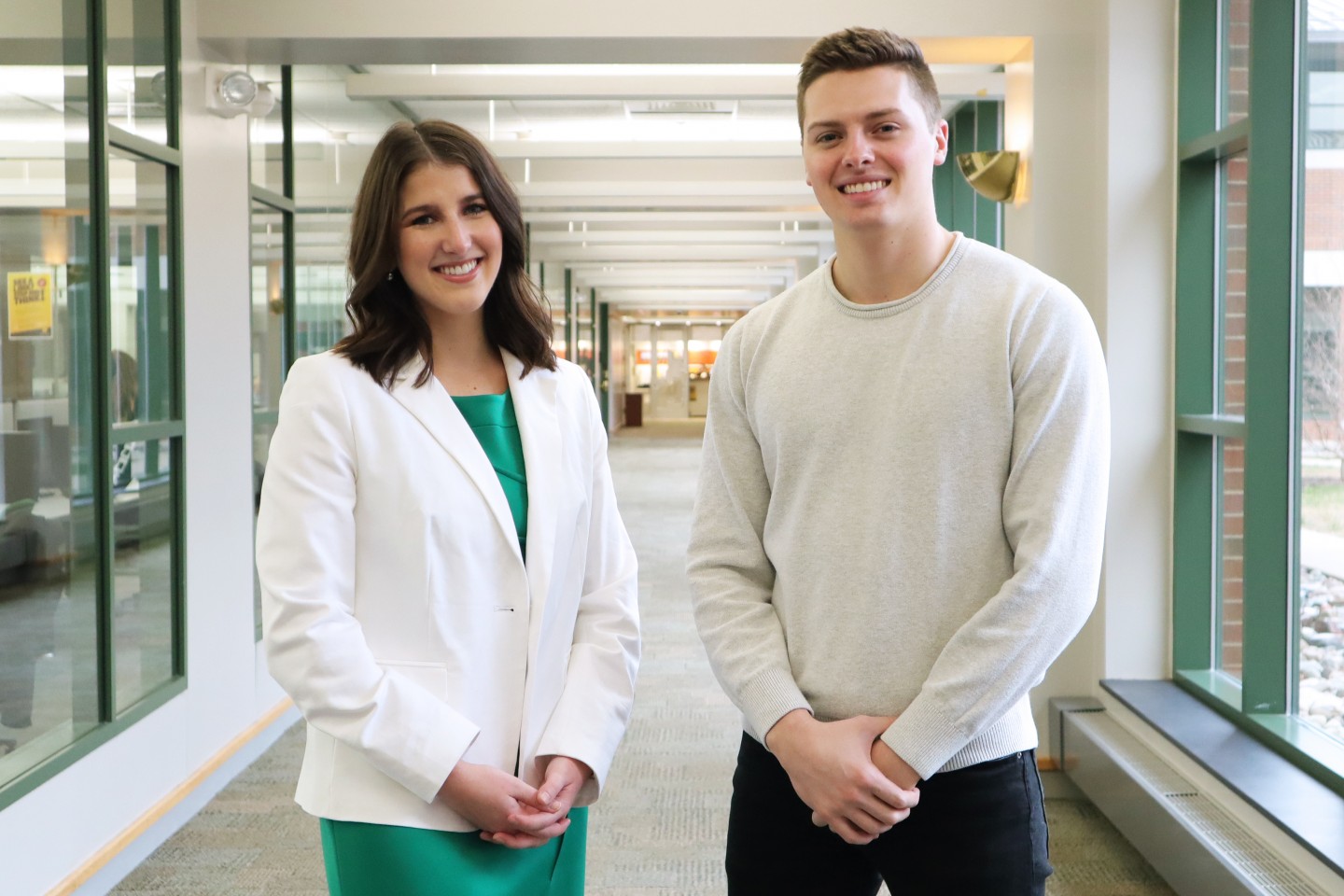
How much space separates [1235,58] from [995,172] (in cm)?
85

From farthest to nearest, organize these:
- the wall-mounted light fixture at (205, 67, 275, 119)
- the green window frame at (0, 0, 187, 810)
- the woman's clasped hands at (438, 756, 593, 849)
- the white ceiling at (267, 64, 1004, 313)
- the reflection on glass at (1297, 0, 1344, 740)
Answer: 1. the white ceiling at (267, 64, 1004, 313)
2. the wall-mounted light fixture at (205, 67, 275, 119)
3. the green window frame at (0, 0, 187, 810)
4. the reflection on glass at (1297, 0, 1344, 740)
5. the woman's clasped hands at (438, 756, 593, 849)

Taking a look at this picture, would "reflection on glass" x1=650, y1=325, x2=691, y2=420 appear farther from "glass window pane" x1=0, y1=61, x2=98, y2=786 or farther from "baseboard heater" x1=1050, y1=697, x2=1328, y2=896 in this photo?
"glass window pane" x1=0, y1=61, x2=98, y2=786

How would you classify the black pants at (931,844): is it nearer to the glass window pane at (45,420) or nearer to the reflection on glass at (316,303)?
the glass window pane at (45,420)

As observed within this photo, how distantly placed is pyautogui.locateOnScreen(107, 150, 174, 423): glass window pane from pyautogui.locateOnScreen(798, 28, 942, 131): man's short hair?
2.71 m

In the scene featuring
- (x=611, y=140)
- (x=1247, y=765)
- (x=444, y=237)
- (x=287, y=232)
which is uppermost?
(x=611, y=140)

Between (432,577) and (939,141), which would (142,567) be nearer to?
(432,577)

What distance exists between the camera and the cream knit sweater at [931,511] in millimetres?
1427

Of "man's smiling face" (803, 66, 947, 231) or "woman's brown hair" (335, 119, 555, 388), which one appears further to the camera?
"woman's brown hair" (335, 119, 555, 388)

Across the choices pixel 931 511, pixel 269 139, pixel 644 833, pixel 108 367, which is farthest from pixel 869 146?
pixel 269 139

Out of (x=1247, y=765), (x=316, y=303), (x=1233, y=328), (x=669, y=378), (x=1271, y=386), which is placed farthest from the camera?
(x=669, y=378)

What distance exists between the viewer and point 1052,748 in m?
4.29

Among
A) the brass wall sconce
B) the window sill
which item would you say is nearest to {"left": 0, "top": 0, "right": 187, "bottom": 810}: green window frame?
the brass wall sconce

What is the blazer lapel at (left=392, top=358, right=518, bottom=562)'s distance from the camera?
1.58m

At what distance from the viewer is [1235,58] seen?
3.90 metres
